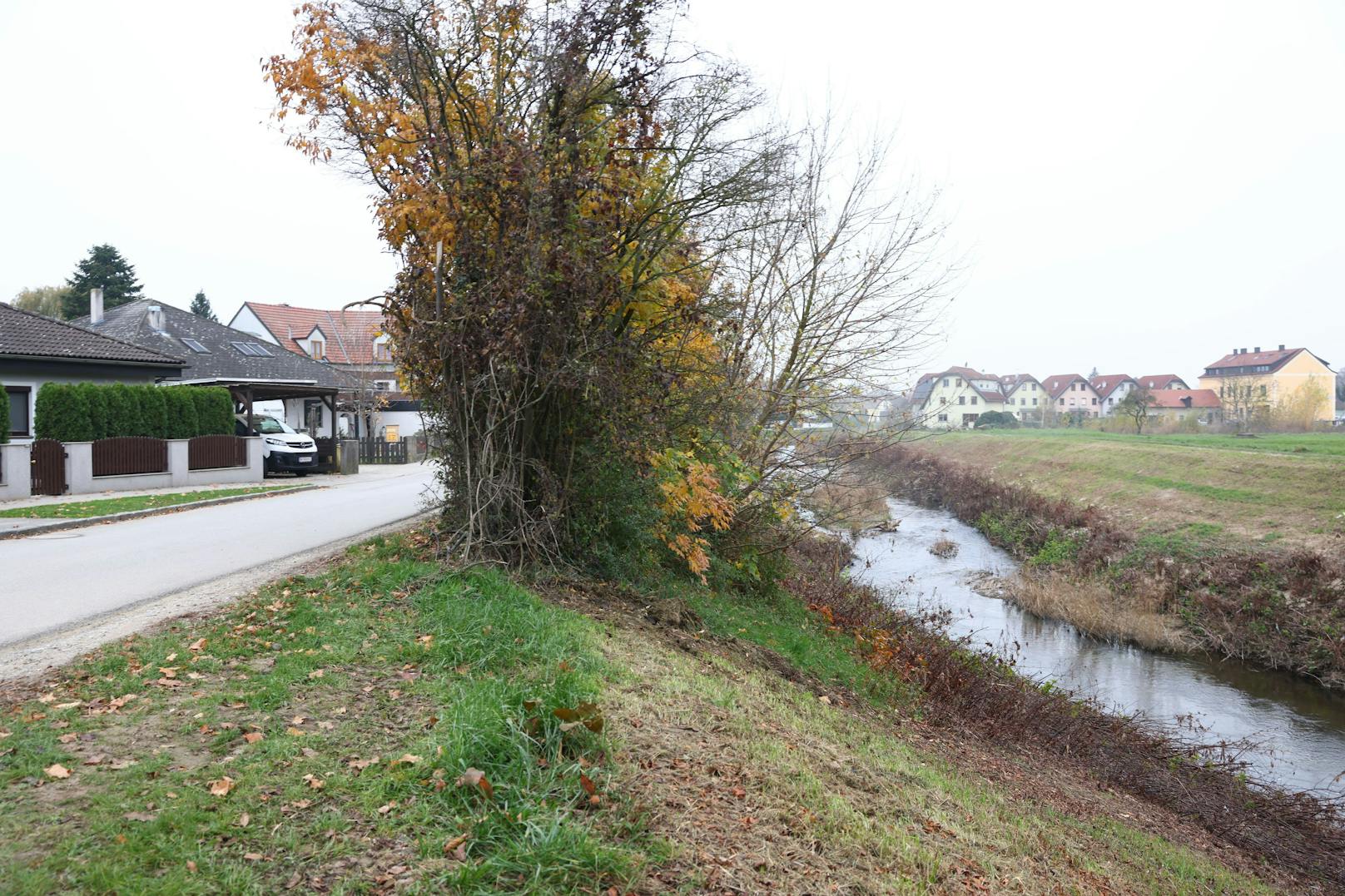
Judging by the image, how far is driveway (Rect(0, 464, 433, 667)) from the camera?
7762mm

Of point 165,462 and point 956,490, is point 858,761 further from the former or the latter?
point 956,490

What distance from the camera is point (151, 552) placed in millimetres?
11094

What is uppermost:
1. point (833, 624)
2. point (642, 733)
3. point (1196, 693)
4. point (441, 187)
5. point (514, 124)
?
point (514, 124)

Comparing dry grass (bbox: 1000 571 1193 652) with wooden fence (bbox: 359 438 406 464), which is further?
wooden fence (bbox: 359 438 406 464)

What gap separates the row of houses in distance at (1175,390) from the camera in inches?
2371

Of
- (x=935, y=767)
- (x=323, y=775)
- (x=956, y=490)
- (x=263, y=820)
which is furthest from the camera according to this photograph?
(x=956, y=490)

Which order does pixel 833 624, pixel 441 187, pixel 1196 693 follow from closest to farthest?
pixel 441 187
pixel 833 624
pixel 1196 693

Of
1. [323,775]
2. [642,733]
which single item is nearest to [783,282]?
[642,733]

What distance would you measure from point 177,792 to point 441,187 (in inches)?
255

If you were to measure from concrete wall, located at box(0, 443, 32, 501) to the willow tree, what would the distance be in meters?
12.1

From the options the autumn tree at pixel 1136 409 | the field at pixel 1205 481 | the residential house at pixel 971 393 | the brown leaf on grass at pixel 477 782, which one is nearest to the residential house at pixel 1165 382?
the residential house at pixel 971 393

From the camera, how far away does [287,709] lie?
5.05 metres

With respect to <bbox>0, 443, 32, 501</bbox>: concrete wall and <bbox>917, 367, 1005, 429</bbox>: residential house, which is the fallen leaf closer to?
<bbox>0, 443, 32, 501</bbox>: concrete wall

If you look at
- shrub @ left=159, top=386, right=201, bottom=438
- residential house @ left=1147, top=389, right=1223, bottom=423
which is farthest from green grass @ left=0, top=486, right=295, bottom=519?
residential house @ left=1147, top=389, right=1223, bottom=423
